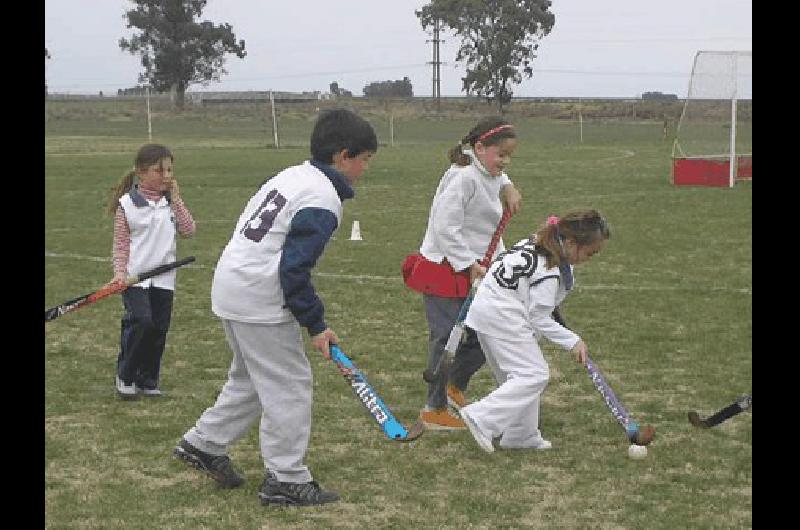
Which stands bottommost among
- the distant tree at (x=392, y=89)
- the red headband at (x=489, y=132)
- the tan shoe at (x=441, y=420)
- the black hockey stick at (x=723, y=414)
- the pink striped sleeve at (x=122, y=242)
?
the tan shoe at (x=441, y=420)

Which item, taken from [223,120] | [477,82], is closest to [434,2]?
[477,82]

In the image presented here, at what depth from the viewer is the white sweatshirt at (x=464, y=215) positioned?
22.2 ft

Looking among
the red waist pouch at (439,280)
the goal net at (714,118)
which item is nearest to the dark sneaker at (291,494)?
the red waist pouch at (439,280)

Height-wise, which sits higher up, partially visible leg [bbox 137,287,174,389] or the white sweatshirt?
the white sweatshirt

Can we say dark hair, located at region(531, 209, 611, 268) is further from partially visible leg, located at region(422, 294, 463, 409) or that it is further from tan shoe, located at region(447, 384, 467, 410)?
tan shoe, located at region(447, 384, 467, 410)

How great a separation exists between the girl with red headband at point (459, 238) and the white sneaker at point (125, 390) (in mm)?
1747

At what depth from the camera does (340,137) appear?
214 inches

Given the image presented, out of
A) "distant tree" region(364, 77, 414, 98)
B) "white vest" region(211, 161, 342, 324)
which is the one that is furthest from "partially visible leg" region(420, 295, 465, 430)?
"distant tree" region(364, 77, 414, 98)

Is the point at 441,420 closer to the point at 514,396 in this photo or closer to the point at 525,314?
the point at 514,396

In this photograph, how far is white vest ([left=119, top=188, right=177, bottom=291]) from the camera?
7.54m

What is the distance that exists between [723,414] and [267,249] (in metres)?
2.30

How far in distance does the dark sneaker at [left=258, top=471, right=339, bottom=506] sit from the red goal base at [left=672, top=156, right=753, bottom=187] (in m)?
19.2

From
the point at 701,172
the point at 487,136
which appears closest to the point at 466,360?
the point at 487,136

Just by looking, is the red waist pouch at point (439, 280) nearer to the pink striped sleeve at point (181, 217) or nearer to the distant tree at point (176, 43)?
the pink striped sleeve at point (181, 217)
